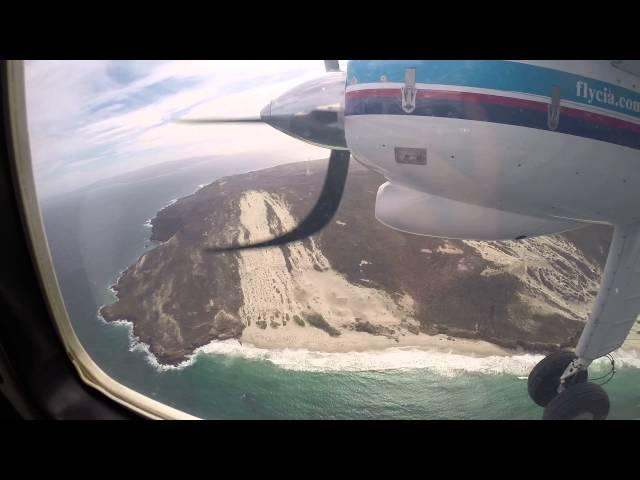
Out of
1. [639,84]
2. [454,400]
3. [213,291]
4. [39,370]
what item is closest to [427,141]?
[639,84]

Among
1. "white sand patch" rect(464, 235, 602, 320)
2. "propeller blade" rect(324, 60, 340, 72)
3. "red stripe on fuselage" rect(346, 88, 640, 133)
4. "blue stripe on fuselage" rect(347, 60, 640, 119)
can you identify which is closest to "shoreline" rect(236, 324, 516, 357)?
"white sand patch" rect(464, 235, 602, 320)

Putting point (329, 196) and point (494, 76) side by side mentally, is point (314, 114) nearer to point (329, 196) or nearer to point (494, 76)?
point (329, 196)

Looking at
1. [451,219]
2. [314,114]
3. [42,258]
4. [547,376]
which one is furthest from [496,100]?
[547,376]

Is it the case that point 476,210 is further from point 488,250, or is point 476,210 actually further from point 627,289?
point 488,250

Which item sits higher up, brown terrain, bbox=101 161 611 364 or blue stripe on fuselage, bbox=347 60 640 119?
blue stripe on fuselage, bbox=347 60 640 119

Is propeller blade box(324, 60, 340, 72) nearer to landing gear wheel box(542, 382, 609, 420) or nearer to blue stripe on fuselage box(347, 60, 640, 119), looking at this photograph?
blue stripe on fuselage box(347, 60, 640, 119)

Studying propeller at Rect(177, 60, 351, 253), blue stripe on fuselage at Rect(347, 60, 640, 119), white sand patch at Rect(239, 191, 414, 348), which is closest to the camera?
blue stripe on fuselage at Rect(347, 60, 640, 119)
